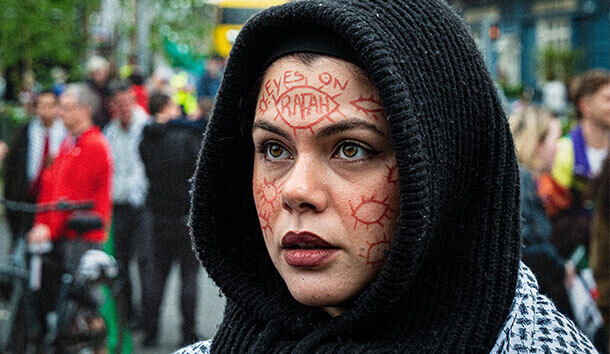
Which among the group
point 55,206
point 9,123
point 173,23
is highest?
point 173,23

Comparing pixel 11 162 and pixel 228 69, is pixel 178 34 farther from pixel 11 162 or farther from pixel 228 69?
pixel 228 69

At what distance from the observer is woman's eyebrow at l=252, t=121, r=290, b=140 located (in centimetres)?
195

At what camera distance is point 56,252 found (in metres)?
7.44

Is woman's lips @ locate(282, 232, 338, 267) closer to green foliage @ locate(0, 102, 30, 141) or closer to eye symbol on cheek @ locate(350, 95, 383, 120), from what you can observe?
eye symbol on cheek @ locate(350, 95, 383, 120)

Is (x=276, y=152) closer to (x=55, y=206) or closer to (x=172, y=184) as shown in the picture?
(x=55, y=206)

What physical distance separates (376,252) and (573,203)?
4.96 m

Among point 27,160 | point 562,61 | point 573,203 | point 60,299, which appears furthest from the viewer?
point 562,61

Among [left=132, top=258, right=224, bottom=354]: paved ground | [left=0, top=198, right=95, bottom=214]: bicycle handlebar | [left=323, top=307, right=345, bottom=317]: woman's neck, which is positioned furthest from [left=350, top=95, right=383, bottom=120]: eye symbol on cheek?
[left=132, top=258, right=224, bottom=354]: paved ground

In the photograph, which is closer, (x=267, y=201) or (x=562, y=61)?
(x=267, y=201)

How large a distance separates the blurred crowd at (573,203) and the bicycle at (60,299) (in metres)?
3.22

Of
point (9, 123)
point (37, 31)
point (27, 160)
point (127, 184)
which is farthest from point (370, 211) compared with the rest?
point (37, 31)

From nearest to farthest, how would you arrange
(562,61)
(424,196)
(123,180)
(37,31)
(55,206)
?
(424,196)
(55,206)
(123,180)
(37,31)
(562,61)

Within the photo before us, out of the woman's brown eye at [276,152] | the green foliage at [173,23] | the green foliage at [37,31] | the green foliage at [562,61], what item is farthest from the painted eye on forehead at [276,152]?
the green foliage at [562,61]

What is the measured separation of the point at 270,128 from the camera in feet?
6.51
